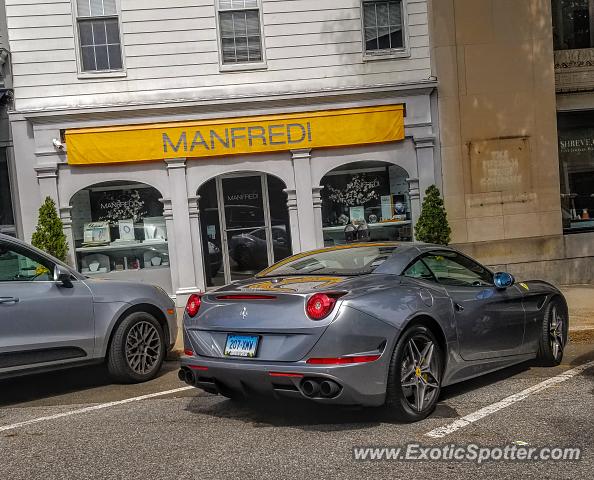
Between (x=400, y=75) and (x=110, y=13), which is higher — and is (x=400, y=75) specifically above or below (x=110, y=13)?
below

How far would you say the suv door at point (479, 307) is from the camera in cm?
553

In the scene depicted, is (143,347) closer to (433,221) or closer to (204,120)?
(204,120)

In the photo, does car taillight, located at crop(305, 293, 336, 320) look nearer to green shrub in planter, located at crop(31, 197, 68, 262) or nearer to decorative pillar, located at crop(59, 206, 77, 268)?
green shrub in planter, located at crop(31, 197, 68, 262)

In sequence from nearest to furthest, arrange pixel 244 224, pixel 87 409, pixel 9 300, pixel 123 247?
pixel 87 409 < pixel 9 300 < pixel 123 247 < pixel 244 224

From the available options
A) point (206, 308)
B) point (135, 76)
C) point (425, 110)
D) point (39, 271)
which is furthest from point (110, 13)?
point (206, 308)

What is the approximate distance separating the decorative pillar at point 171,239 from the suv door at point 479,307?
787 cm

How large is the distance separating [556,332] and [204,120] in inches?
322

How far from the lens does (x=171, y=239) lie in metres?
13.0

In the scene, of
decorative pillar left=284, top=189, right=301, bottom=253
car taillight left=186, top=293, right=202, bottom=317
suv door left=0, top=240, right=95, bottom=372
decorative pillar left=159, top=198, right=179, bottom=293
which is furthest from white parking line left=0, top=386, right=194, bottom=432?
decorative pillar left=284, top=189, right=301, bottom=253

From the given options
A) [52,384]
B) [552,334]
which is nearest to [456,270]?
[552,334]

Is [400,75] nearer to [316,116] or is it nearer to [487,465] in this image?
[316,116]

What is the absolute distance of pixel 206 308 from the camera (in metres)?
5.23

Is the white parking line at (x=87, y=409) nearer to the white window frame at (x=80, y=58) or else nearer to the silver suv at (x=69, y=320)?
the silver suv at (x=69, y=320)

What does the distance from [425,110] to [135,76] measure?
5.68 meters
